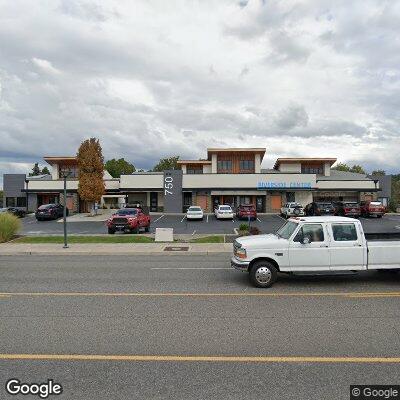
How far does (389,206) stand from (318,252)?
44529mm

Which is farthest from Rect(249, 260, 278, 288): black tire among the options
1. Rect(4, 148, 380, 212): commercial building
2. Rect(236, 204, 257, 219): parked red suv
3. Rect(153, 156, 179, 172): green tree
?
Rect(153, 156, 179, 172): green tree

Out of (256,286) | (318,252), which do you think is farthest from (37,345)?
(318,252)

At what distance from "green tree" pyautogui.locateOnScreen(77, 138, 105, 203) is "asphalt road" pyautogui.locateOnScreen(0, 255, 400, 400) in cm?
3566

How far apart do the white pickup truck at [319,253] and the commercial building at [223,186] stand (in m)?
35.2

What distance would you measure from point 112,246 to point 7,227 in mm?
7072

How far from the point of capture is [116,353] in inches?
204

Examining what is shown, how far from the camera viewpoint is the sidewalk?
1659 cm

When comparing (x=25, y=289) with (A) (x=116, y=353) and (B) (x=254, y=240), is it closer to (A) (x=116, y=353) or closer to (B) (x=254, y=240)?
(A) (x=116, y=353)

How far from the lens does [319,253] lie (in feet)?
30.4

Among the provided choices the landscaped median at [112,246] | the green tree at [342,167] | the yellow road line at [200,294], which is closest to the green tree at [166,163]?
the green tree at [342,167]

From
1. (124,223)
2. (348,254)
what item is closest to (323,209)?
(124,223)

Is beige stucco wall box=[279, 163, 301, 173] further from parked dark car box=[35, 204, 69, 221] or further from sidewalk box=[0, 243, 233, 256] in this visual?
sidewalk box=[0, 243, 233, 256]

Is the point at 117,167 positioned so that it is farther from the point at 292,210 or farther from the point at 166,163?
the point at 292,210

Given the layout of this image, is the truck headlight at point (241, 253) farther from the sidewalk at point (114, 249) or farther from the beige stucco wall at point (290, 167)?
the beige stucco wall at point (290, 167)
